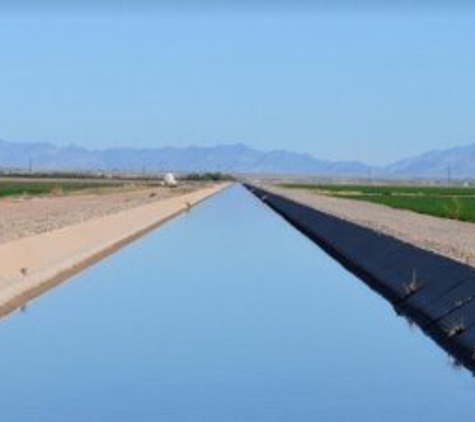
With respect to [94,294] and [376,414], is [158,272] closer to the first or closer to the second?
[94,294]

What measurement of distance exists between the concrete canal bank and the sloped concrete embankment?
24.4 ft

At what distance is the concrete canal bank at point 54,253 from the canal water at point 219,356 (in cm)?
58

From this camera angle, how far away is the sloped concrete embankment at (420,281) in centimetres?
2067

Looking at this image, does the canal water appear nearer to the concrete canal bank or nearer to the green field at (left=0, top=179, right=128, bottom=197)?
the concrete canal bank

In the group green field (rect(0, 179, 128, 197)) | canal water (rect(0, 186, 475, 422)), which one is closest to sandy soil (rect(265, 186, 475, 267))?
canal water (rect(0, 186, 475, 422))

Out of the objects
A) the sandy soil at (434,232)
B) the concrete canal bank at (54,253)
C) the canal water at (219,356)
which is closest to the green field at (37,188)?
the sandy soil at (434,232)

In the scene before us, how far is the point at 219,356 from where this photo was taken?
17.9m

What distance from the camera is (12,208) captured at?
224 ft

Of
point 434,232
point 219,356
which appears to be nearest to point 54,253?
point 434,232

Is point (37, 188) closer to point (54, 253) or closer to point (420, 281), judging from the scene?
point (54, 253)

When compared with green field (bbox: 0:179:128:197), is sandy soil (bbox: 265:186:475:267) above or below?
above

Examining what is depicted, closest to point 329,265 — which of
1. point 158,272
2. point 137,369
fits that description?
point 158,272

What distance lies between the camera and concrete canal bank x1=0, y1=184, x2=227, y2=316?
26659mm

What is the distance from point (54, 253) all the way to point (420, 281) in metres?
11.5
